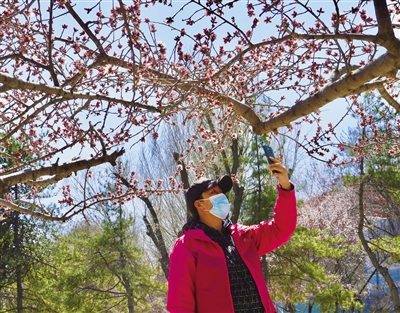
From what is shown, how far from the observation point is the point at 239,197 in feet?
33.7

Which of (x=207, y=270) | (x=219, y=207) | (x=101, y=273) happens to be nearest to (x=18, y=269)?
(x=101, y=273)

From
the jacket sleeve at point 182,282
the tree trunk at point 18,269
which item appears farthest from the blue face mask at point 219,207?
the tree trunk at point 18,269

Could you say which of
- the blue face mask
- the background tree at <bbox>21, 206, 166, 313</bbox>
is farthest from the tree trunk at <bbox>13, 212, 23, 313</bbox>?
the blue face mask

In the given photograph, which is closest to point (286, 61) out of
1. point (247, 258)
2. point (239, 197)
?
point (247, 258)

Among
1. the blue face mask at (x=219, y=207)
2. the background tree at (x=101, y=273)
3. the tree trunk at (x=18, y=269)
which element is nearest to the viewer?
the blue face mask at (x=219, y=207)

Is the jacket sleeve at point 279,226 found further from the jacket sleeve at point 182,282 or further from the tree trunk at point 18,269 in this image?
the tree trunk at point 18,269

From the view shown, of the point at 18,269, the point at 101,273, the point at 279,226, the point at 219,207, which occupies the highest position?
the point at 18,269

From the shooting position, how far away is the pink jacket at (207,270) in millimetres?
2188

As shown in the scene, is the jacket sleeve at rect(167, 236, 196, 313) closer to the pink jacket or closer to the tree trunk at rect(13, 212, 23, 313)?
the pink jacket

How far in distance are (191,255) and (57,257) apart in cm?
869

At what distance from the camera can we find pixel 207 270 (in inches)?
88.0

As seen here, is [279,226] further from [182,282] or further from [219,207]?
[182,282]

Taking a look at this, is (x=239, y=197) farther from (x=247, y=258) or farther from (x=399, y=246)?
(x=247, y=258)

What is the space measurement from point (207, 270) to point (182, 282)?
125mm
